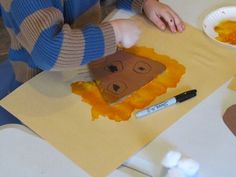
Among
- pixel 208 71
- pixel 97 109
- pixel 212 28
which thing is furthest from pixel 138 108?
pixel 212 28

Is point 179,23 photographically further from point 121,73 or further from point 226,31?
point 121,73

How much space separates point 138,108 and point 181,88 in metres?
0.10

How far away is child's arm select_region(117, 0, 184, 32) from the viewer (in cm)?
96

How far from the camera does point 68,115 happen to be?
0.76 m

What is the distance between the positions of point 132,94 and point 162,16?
0.28m

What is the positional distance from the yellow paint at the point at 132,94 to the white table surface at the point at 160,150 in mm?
80

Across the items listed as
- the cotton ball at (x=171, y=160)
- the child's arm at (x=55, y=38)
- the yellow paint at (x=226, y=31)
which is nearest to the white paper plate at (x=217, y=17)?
the yellow paint at (x=226, y=31)

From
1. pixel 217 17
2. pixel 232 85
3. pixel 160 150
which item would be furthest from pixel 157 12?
pixel 160 150

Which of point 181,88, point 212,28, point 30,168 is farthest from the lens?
point 212,28

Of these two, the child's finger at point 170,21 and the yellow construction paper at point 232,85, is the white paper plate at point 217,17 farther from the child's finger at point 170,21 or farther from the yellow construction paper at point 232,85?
the yellow construction paper at point 232,85

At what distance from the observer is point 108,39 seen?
2.63ft

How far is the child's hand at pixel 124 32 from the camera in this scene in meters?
0.83

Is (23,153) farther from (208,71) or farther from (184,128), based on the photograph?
(208,71)

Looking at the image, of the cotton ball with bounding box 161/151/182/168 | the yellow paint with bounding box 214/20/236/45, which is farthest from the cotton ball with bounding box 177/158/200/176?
the yellow paint with bounding box 214/20/236/45
